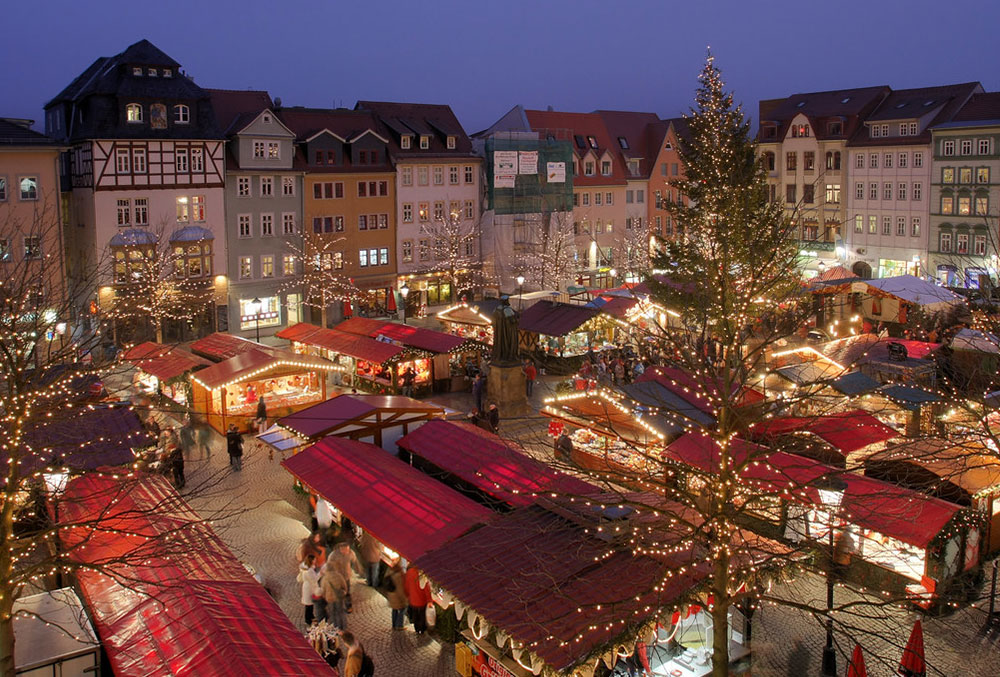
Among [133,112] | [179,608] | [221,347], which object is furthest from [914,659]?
[133,112]

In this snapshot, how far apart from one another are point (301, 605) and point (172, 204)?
2776cm

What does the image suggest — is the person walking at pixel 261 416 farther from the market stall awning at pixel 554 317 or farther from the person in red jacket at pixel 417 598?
the person in red jacket at pixel 417 598

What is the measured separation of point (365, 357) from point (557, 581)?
56.9 feet

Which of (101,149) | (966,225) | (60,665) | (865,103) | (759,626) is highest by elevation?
(865,103)

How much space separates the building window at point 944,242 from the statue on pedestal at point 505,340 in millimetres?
31822

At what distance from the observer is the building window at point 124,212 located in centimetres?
3669

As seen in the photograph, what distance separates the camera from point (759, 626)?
13523mm

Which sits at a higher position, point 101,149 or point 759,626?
point 101,149

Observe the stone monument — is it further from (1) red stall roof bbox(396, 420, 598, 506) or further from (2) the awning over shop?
(2) the awning over shop

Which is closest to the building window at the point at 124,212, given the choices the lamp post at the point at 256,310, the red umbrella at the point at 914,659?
the lamp post at the point at 256,310

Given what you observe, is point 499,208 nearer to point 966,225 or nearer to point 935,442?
point 966,225

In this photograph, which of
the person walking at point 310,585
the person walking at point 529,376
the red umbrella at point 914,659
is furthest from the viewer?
the person walking at point 529,376

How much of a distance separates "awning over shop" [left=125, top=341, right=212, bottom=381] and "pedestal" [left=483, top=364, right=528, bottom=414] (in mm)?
8167

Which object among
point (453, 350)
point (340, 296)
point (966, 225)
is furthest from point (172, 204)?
point (966, 225)
